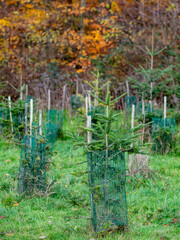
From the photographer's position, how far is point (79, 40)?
18.6m

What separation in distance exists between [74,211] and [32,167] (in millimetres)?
1084

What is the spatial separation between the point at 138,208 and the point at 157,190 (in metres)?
0.78

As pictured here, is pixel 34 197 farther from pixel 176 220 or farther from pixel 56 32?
pixel 56 32

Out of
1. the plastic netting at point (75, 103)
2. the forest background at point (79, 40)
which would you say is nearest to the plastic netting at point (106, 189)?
the plastic netting at point (75, 103)

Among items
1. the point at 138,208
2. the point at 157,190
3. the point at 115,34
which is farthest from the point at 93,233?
the point at 115,34

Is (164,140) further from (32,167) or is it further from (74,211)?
(74,211)

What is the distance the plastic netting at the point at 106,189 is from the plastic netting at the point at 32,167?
162cm

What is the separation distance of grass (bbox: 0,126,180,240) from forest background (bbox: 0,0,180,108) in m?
9.16

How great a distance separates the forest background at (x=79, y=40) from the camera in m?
15.9

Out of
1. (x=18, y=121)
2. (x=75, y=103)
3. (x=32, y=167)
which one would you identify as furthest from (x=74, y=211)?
(x=75, y=103)

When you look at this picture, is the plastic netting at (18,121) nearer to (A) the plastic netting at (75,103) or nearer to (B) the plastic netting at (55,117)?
(B) the plastic netting at (55,117)

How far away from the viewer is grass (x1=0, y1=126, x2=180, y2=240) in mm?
4055

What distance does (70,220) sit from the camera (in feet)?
15.0

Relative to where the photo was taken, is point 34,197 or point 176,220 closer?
point 176,220
